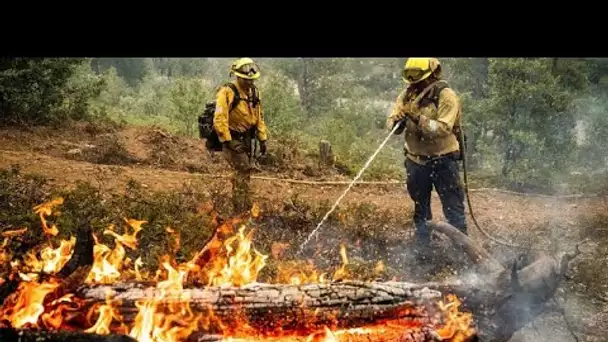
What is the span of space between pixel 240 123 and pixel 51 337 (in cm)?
477

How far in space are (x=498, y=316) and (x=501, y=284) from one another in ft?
0.97

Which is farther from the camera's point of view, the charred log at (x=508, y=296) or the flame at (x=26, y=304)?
the charred log at (x=508, y=296)

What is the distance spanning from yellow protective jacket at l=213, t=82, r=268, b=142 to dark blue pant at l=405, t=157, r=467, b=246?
8.16 ft

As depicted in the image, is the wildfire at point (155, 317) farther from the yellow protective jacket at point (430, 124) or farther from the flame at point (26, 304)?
the yellow protective jacket at point (430, 124)

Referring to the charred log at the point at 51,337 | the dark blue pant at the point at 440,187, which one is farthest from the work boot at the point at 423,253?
the charred log at the point at 51,337

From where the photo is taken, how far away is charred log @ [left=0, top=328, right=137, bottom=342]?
3.64 m

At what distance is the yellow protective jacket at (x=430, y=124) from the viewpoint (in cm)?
663

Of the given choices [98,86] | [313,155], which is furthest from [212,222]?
[98,86]

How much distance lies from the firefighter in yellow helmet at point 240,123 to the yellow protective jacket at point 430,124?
2.17 metres

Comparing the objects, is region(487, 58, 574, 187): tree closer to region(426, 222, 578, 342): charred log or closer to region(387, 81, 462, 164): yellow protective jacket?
region(387, 81, 462, 164): yellow protective jacket

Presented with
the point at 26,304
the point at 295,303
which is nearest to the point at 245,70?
the point at 295,303

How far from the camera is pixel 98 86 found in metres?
13.0

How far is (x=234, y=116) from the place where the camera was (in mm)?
7910
